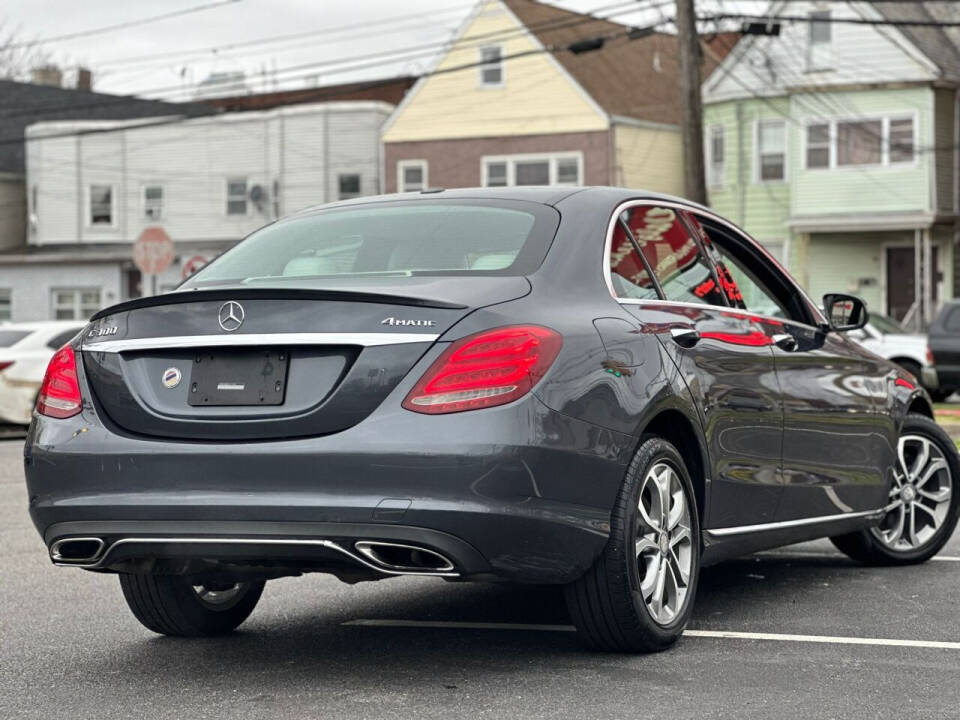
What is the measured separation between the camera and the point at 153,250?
26047mm

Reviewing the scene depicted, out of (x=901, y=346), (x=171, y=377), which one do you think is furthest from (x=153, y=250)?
(x=171, y=377)

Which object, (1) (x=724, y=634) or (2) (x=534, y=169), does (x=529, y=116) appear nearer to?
(2) (x=534, y=169)

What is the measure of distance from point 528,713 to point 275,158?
143ft

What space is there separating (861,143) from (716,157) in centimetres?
423

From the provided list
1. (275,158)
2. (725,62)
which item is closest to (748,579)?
(725,62)

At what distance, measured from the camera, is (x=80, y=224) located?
49750 millimetres

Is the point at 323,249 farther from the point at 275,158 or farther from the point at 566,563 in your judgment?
the point at 275,158

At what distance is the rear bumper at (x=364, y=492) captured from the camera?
15.6ft

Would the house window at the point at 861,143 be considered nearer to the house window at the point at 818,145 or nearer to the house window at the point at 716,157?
the house window at the point at 818,145

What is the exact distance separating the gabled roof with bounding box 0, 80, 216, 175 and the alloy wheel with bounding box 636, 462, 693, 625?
162ft

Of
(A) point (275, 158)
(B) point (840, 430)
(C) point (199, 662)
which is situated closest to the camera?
(C) point (199, 662)

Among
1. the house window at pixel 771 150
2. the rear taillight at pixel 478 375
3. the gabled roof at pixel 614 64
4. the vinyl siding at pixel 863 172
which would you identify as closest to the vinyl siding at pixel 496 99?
the gabled roof at pixel 614 64

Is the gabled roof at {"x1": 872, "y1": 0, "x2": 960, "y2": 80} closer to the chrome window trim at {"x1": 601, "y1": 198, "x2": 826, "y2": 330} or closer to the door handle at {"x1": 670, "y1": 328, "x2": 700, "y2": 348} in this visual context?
Answer: the chrome window trim at {"x1": 601, "y1": 198, "x2": 826, "y2": 330}

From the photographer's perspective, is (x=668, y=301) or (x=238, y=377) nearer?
(x=238, y=377)
